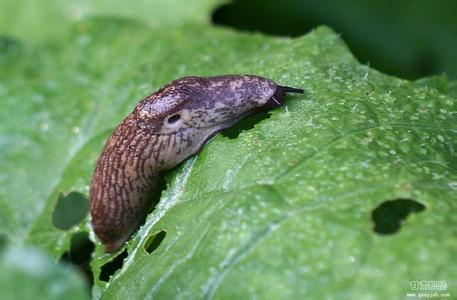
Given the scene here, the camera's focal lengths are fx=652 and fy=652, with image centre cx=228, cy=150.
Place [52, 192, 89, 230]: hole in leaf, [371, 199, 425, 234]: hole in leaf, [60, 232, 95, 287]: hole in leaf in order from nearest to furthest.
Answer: [371, 199, 425, 234]: hole in leaf
[60, 232, 95, 287]: hole in leaf
[52, 192, 89, 230]: hole in leaf

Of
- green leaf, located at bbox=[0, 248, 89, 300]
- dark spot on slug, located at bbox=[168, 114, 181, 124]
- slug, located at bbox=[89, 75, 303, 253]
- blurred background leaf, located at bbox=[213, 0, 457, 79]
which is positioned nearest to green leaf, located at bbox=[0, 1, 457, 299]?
slug, located at bbox=[89, 75, 303, 253]

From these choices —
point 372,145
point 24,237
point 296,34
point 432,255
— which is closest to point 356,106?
point 372,145

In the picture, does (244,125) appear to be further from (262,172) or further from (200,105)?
(262,172)

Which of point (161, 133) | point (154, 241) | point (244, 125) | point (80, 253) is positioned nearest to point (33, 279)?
point (154, 241)

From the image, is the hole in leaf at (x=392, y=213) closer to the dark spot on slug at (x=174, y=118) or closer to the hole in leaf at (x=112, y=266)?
the dark spot on slug at (x=174, y=118)

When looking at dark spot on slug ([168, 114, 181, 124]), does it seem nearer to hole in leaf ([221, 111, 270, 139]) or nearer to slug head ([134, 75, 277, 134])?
slug head ([134, 75, 277, 134])

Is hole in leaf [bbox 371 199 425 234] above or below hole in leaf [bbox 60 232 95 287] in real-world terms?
above

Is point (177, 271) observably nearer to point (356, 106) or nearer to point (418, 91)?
point (356, 106)
